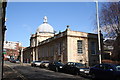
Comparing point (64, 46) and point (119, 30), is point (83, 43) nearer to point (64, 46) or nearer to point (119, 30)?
point (64, 46)

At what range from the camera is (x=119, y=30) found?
27625 mm

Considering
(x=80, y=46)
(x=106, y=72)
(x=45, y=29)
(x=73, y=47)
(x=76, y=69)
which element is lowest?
(x=76, y=69)

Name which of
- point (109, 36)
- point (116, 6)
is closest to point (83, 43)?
point (109, 36)

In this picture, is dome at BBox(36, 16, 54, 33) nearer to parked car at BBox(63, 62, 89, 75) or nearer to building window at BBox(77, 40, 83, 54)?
building window at BBox(77, 40, 83, 54)

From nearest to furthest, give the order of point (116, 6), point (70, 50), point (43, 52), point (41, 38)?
point (116, 6) < point (70, 50) < point (43, 52) < point (41, 38)

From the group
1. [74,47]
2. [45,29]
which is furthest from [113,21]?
[45,29]

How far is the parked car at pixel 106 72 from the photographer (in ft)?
45.4

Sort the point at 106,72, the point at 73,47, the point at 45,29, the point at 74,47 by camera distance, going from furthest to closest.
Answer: the point at 45,29, the point at 74,47, the point at 73,47, the point at 106,72

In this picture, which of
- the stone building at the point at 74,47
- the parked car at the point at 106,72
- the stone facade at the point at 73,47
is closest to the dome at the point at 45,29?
the stone building at the point at 74,47

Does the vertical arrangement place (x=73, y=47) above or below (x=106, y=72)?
above

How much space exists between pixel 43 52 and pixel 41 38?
7.68m

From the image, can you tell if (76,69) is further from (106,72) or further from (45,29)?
(45,29)

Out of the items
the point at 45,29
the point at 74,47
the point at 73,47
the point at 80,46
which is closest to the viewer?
the point at 73,47

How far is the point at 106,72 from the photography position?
14.6 metres
